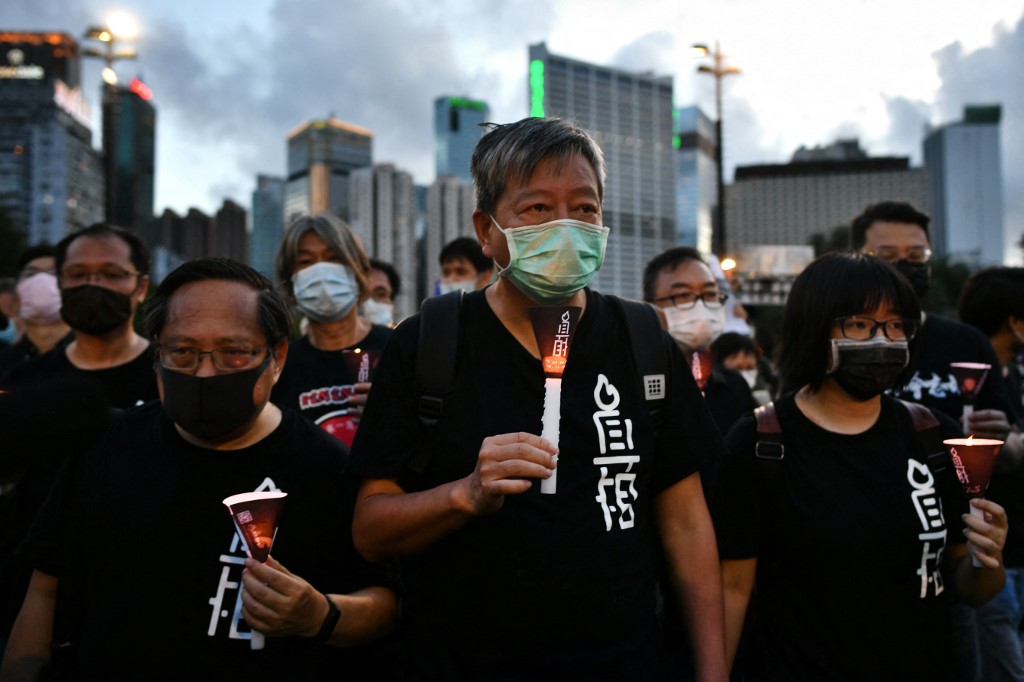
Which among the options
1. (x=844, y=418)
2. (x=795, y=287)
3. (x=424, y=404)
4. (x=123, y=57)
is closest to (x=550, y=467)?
(x=424, y=404)

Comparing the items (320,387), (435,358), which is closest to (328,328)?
(320,387)

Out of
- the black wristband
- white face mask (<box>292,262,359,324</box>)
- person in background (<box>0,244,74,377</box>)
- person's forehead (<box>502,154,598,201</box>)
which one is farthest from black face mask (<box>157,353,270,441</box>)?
person in background (<box>0,244,74,377</box>)

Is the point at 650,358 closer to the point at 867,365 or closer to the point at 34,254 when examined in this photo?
the point at 867,365

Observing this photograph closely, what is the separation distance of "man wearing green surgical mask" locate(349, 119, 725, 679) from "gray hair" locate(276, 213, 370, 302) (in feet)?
6.46

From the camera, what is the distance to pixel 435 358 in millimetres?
2002

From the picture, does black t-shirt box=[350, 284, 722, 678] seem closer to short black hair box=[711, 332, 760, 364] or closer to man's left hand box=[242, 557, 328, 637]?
man's left hand box=[242, 557, 328, 637]

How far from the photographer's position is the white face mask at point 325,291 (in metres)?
3.86

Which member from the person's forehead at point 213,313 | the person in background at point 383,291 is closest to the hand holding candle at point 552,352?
the person's forehead at point 213,313

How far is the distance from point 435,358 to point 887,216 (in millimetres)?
3336

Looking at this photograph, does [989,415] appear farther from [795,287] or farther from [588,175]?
[588,175]

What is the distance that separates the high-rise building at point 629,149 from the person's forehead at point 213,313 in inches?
4248

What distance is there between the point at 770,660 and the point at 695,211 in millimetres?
146370

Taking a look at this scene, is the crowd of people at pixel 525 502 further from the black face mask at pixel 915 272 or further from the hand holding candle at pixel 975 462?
the black face mask at pixel 915 272

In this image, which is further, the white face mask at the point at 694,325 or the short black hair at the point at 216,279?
the white face mask at the point at 694,325
